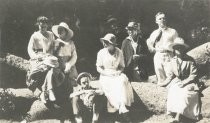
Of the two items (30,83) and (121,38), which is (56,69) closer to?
(30,83)

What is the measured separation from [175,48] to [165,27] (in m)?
0.56

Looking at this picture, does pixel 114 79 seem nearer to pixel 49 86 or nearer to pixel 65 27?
pixel 49 86

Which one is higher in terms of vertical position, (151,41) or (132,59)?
(151,41)

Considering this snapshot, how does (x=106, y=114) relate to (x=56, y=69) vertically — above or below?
below

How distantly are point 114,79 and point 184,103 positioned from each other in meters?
1.07

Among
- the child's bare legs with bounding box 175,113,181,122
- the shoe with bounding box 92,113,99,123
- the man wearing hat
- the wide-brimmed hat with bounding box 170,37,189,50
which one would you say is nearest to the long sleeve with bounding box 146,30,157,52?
the man wearing hat

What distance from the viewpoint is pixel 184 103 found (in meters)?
8.12

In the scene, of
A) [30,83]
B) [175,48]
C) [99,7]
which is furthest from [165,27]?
[30,83]

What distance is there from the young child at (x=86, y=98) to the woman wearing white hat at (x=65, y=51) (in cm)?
32

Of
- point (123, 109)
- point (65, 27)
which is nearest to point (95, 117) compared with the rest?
point (123, 109)

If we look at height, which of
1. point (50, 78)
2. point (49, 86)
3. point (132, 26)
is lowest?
point (49, 86)

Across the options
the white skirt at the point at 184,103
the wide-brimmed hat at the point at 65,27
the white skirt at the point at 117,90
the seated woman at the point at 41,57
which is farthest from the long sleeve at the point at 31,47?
the white skirt at the point at 184,103

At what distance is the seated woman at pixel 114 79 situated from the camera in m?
8.27

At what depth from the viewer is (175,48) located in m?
8.46
